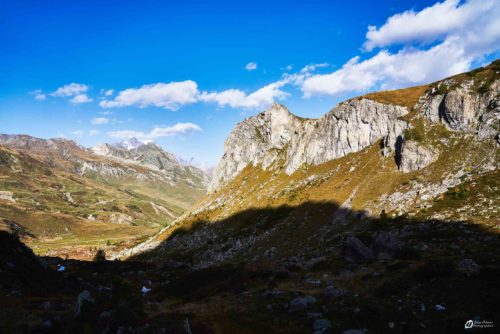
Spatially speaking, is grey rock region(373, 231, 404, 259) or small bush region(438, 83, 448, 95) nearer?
grey rock region(373, 231, 404, 259)

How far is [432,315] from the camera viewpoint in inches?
899

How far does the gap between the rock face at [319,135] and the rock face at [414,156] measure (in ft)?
31.2

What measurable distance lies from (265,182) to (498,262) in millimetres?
107128

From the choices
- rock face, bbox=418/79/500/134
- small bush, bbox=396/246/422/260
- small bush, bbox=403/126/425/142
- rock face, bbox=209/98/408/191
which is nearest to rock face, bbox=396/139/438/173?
small bush, bbox=403/126/425/142

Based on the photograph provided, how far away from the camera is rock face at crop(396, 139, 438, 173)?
249 feet

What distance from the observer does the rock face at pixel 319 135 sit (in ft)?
330

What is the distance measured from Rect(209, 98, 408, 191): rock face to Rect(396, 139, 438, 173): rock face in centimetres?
951

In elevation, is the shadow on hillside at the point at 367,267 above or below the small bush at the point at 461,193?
below

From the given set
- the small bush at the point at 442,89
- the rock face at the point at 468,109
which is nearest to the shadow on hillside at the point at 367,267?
the rock face at the point at 468,109

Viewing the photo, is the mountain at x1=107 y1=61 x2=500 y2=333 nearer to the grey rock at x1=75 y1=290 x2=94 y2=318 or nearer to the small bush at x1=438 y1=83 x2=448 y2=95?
the small bush at x1=438 y1=83 x2=448 y2=95

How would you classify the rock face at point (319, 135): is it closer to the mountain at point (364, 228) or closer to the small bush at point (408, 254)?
the mountain at point (364, 228)

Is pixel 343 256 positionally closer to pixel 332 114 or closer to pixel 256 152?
pixel 332 114

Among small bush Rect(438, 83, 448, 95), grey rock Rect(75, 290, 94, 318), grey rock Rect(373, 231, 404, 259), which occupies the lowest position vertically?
grey rock Rect(373, 231, 404, 259)

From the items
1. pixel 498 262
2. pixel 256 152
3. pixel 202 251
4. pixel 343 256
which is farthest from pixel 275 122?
pixel 498 262
